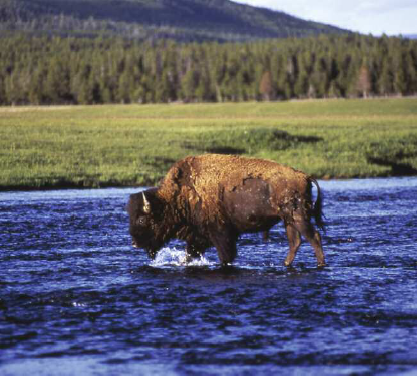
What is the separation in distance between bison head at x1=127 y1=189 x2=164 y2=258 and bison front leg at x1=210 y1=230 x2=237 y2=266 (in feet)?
2.76

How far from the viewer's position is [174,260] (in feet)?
36.6

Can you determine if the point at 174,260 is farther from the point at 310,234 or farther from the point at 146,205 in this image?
the point at 310,234

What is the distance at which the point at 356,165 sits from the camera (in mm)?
31172

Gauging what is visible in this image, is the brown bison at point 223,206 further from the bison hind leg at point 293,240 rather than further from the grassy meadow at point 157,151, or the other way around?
the grassy meadow at point 157,151

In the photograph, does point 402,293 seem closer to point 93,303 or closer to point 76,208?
point 93,303

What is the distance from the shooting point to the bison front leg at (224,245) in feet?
33.0

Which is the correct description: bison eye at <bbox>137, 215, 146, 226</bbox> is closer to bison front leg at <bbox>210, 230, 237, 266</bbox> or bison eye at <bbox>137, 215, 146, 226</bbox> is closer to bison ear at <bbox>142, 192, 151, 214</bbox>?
bison ear at <bbox>142, 192, 151, 214</bbox>

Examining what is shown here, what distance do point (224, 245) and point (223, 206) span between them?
53 centimetres

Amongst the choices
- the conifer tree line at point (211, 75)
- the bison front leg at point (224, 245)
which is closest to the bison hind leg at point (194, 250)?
the bison front leg at point (224, 245)

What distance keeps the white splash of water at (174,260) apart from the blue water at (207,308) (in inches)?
1.1

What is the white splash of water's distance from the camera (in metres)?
10.5

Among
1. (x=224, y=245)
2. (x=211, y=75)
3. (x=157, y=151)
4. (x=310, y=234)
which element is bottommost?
(x=157, y=151)

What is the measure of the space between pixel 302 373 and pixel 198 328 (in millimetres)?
1497

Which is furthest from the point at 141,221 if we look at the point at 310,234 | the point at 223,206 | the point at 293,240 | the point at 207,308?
the point at 207,308
